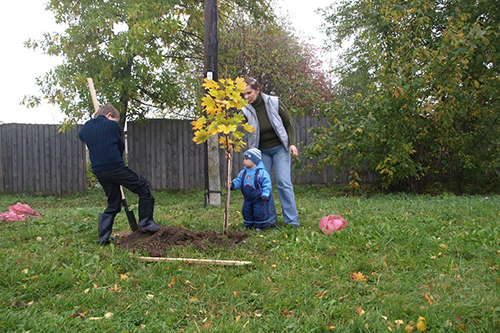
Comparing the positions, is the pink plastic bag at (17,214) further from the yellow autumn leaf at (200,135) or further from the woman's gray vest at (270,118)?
the woman's gray vest at (270,118)

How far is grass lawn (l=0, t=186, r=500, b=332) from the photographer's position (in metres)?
2.29

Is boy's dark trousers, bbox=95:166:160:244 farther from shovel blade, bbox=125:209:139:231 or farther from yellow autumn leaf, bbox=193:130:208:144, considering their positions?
yellow autumn leaf, bbox=193:130:208:144

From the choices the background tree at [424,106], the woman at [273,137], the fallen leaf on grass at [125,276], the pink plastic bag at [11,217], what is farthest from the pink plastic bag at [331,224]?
the pink plastic bag at [11,217]

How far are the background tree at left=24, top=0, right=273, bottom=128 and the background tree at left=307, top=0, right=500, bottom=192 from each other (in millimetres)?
3809

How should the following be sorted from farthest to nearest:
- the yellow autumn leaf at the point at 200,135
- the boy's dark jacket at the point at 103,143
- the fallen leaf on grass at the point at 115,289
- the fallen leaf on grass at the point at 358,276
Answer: the boy's dark jacket at the point at 103,143, the yellow autumn leaf at the point at 200,135, the fallen leaf on grass at the point at 358,276, the fallen leaf on grass at the point at 115,289

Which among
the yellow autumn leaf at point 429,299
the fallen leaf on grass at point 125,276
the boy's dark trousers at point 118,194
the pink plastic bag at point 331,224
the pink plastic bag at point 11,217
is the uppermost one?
Result: the boy's dark trousers at point 118,194

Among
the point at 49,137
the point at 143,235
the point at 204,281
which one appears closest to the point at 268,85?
the point at 49,137

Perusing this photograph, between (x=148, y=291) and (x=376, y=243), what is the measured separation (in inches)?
84.4

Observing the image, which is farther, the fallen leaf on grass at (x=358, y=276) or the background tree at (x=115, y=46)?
the background tree at (x=115, y=46)

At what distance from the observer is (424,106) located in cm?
727

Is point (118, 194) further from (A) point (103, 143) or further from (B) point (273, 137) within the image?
(B) point (273, 137)

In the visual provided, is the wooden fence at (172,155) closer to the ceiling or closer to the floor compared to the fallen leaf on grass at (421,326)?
closer to the ceiling

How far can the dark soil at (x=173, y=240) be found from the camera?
143 inches

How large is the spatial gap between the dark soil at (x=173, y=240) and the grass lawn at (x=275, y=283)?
4.8 inches
